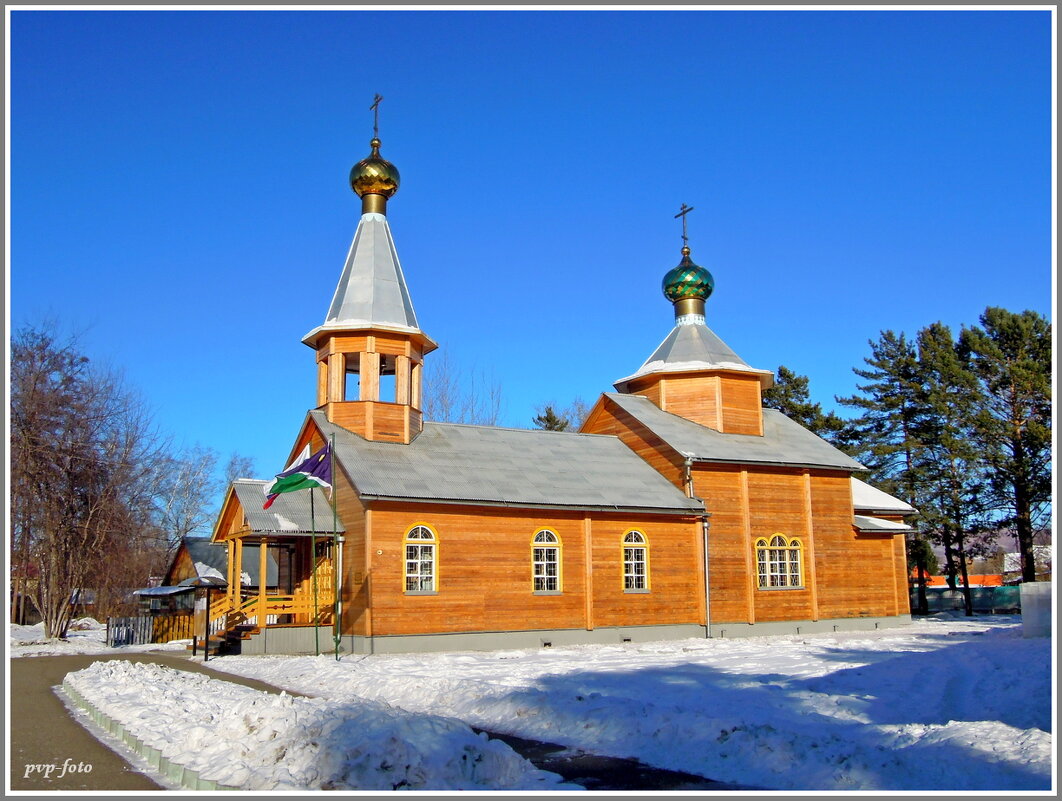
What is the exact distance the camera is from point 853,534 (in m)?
26.5

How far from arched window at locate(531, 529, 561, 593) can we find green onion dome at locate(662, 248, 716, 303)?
11.5m

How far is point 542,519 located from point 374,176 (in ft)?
33.5

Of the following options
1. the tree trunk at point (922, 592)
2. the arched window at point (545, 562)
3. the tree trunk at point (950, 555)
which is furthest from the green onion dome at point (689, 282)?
the tree trunk at point (922, 592)

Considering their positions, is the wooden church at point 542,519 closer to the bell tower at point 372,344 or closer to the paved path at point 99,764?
the bell tower at point 372,344

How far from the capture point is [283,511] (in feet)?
69.4

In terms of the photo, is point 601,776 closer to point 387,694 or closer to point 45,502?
point 387,694

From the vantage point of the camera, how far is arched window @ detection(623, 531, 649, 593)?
22.8 metres

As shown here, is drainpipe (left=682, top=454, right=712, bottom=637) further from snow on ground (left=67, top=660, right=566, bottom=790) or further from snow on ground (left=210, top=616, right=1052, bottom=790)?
snow on ground (left=67, top=660, right=566, bottom=790)

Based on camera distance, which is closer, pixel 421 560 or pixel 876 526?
pixel 421 560

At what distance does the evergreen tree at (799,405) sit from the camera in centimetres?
4194

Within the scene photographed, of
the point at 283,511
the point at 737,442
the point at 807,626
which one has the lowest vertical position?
the point at 807,626

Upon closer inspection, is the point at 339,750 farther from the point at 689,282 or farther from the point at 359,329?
the point at 689,282

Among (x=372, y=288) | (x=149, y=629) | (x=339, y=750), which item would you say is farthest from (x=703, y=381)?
(x=339, y=750)

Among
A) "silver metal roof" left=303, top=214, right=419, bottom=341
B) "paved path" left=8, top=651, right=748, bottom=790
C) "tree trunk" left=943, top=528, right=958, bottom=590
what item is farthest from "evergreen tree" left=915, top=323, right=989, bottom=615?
"paved path" left=8, top=651, right=748, bottom=790
